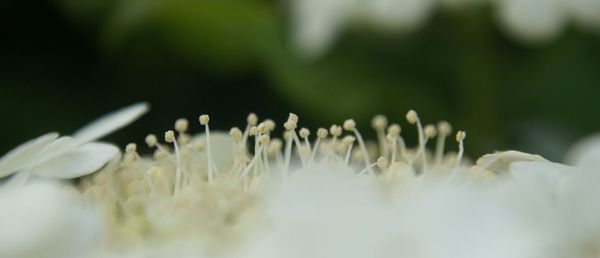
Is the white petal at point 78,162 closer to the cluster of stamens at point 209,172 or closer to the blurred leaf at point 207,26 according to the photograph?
the cluster of stamens at point 209,172

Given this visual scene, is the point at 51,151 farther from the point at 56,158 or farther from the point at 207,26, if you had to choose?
the point at 207,26

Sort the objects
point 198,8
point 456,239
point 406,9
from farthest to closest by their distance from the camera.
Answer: point 198,8 < point 406,9 < point 456,239

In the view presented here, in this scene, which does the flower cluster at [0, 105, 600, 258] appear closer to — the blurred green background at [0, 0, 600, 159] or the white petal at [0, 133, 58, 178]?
the white petal at [0, 133, 58, 178]

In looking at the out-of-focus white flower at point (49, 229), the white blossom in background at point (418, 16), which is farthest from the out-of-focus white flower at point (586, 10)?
the out-of-focus white flower at point (49, 229)

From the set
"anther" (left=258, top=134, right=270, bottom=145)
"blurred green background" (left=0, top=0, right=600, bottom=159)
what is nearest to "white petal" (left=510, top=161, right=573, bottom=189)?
"anther" (left=258, top=134, right=270, bottom=145)

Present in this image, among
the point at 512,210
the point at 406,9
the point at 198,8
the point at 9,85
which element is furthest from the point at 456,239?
the point at 9,85

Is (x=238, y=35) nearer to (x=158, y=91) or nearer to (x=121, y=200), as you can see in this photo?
(x=158, y=91)
